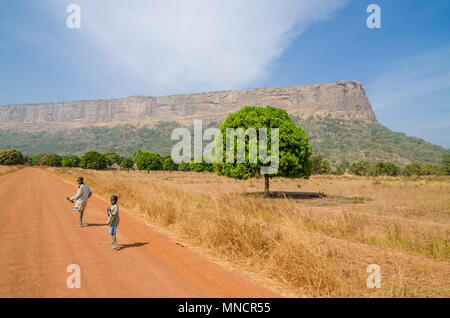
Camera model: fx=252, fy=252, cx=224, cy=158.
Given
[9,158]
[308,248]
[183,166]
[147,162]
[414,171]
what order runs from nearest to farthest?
1. [308,248]
2. [414,171]
3. [147,162]
4. [183,166]
5. [9,158]

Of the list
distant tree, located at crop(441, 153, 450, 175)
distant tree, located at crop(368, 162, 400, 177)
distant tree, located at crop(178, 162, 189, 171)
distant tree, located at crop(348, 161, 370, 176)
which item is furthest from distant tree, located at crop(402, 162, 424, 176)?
distant tree, located at crop(178, 162, 189, 171)

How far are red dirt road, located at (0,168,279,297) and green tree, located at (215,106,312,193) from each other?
35.0 ft

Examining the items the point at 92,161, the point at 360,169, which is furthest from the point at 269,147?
the point at 92,161

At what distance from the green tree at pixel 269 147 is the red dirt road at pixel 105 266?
1067cm

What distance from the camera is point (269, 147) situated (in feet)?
62.0

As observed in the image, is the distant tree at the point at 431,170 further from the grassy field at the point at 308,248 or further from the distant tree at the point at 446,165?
the grassy field at the point at 308,248

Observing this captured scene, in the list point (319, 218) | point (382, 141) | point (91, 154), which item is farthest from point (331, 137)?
point (319, 218)

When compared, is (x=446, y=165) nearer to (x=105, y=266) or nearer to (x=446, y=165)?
(x=446, y=165)

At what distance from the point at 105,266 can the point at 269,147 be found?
49.2 feet

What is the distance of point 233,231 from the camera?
6.54 m

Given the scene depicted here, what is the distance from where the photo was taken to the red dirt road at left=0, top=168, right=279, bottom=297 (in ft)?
14.4

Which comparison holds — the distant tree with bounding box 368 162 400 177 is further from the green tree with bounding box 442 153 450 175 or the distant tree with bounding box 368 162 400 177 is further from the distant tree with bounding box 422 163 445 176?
the green tree with bounding box 442 153 450 175
